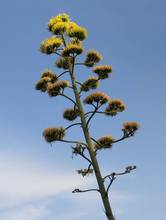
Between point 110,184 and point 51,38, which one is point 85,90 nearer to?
point 51,38

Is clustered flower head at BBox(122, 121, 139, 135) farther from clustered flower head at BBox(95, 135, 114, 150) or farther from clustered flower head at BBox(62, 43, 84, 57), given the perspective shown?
clustered flower head at BBox(62, 43, 84, 57)

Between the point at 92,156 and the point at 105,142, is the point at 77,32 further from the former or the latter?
the point at 92,156

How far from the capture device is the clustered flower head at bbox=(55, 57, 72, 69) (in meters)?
17.9

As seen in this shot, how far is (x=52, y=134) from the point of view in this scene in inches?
650

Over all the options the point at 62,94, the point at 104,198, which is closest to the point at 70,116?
the point at 62,94

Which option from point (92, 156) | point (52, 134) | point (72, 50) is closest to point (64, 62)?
point (72, 50)

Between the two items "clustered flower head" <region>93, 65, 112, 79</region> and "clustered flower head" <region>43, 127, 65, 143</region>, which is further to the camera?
"clustered flower head" <region>93, 65, 112, 79</region>

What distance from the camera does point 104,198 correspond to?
15.9 meters

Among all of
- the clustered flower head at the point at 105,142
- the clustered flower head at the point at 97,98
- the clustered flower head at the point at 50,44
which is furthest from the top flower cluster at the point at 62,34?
the clustered flower head at the point at 105,142

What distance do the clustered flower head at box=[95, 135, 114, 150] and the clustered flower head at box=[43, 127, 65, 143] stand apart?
1.38m

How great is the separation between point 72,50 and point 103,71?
1.25 meters

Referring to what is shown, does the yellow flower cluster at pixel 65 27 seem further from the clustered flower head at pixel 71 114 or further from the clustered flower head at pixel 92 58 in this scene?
the clustered flower head at pixel 71 114

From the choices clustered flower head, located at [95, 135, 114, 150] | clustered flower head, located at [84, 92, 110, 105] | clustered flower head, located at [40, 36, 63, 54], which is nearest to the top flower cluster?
clustered flower head, located at [40, 36, 63, 54]

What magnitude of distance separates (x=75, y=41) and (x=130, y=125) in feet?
11.5
